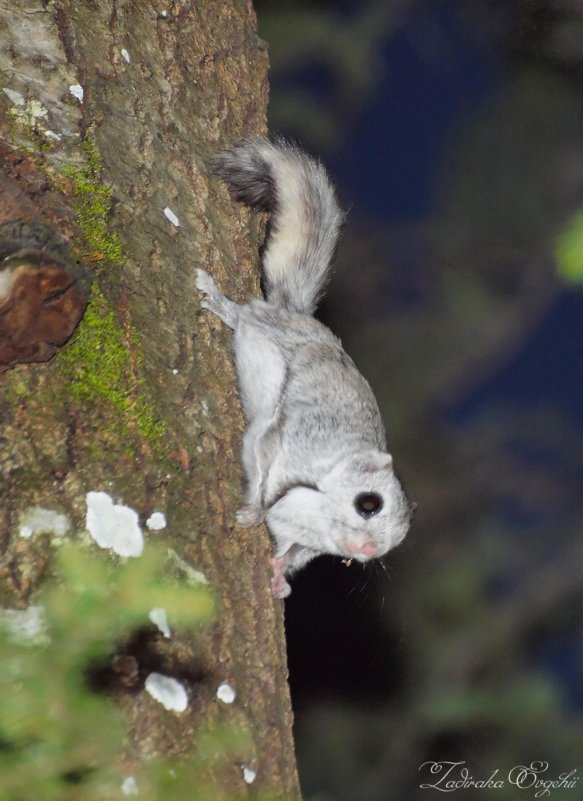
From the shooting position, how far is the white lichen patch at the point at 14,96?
1.96 meters

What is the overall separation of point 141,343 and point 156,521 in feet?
1.31

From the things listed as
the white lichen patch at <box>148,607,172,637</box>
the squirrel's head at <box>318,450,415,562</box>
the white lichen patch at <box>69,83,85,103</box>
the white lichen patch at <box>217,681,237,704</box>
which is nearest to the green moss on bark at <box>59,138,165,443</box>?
the white lichen patch at <box>69,83,85,103</box>

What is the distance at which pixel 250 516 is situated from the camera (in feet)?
6.50

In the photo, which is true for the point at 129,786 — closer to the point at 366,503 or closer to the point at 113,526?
the point at 113,526

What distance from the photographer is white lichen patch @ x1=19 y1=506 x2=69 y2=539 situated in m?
1.51

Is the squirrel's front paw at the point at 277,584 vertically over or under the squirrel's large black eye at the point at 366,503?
over

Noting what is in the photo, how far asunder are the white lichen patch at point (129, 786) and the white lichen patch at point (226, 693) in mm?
378

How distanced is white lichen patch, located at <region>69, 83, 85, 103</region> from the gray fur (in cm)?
46

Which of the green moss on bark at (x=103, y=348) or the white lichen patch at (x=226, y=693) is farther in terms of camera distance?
the green moss on bark at (x=103, y=348)

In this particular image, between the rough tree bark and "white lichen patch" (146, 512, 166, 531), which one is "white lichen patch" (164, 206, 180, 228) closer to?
the rough tree bark

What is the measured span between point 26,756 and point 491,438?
4.87 m

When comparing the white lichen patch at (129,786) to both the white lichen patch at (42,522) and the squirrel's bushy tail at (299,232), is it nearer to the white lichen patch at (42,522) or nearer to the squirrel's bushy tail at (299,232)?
the white lichen patch at (42,522)

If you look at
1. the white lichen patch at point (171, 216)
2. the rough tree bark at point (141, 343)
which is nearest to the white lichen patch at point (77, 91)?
the rough tree bark at point (141, 343)

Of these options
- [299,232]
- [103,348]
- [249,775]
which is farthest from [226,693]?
[299,232]
